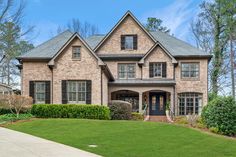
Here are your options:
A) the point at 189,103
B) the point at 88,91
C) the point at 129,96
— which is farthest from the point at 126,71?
the point at 88,91

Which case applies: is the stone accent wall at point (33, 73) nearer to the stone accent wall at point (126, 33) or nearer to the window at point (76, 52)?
the window at point (76, 52)

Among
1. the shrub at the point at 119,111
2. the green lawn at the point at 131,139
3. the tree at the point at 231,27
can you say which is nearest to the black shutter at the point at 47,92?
the shrub at the point at 119,111

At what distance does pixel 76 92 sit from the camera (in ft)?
78.7

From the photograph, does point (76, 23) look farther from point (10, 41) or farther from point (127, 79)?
point (127, 79)

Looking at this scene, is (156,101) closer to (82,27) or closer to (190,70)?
(190,70)

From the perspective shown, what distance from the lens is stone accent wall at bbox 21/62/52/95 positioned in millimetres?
25500

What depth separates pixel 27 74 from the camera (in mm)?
25859

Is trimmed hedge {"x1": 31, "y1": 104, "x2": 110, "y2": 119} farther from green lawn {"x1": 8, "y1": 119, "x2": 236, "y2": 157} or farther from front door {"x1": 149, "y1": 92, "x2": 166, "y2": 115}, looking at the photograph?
front door {"x1": 149, "y1": 92, "x2": 166, "y2": 115}

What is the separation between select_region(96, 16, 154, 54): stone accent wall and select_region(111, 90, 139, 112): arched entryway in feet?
12.5

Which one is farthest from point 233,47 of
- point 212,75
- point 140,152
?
point 140,152

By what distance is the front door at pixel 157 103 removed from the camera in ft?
97.3

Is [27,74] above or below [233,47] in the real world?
below

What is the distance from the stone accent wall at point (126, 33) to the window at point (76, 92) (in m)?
6.64

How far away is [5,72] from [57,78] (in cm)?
2575
